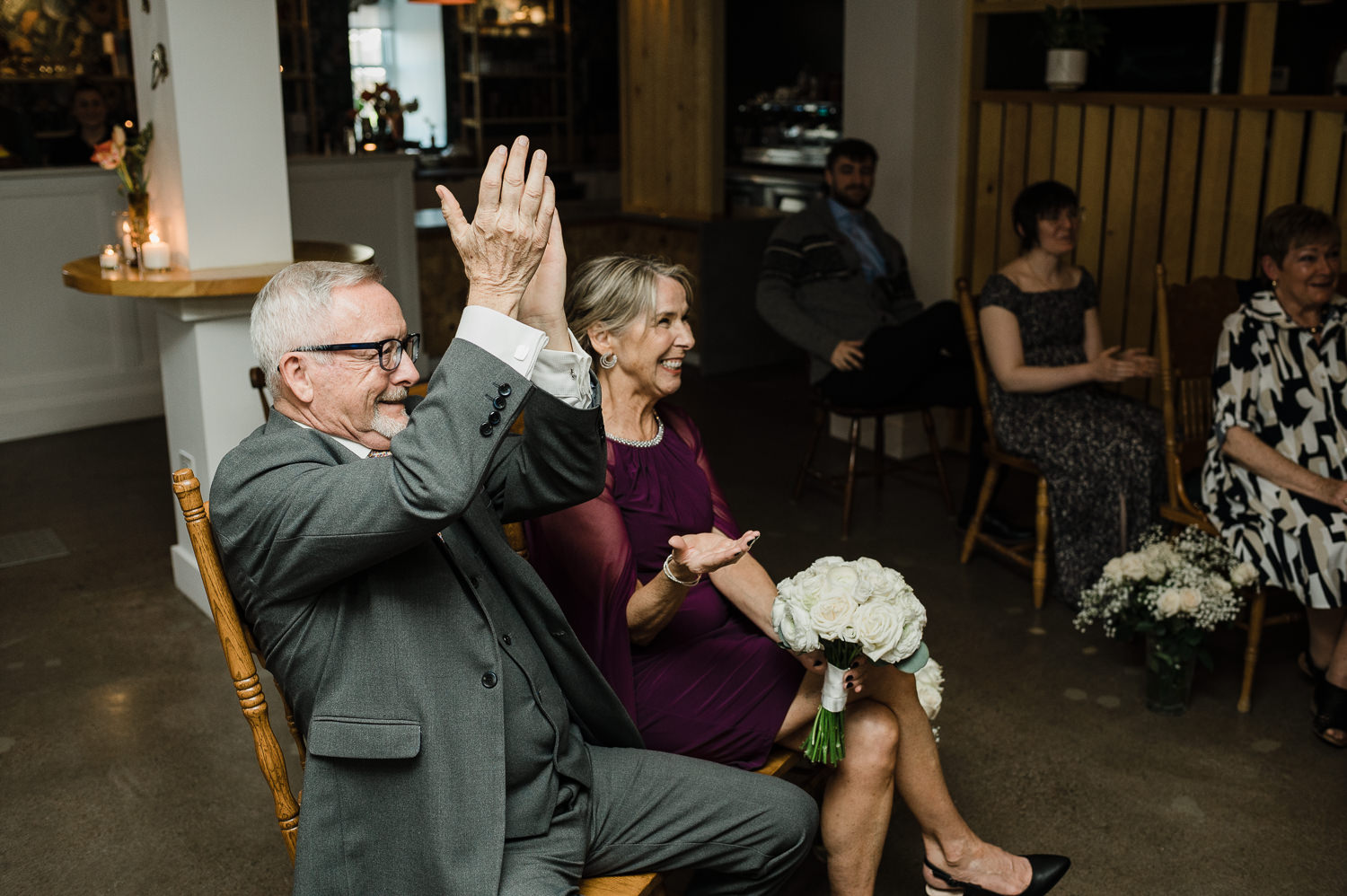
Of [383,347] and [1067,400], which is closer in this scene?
[383,347]

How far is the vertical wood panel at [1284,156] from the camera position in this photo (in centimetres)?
407

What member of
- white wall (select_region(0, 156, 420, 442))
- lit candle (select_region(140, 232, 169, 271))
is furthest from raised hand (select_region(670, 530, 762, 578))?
white wall (select_region(0, 156, 420, 442))

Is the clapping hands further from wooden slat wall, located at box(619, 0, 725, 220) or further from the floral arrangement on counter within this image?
wooden slat wall, located at box(619, 0, 725, 220)

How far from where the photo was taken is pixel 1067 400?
3.87 metres

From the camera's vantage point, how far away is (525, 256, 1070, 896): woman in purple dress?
2029mm

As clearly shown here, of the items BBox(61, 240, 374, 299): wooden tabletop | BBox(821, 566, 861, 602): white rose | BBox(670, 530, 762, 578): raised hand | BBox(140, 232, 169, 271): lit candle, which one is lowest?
BBox(821, 566, 861, 602): white rose

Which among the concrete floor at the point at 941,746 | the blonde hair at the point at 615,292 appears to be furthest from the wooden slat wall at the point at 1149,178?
the blonde hair at the point at 615,292

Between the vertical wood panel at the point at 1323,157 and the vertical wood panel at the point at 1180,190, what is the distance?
1.31 ft

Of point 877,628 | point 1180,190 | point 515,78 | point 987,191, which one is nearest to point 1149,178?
point 1180,190

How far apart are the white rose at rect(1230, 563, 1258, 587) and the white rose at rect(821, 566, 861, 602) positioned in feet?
5.04

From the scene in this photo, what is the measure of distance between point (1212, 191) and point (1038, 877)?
299 centimetres

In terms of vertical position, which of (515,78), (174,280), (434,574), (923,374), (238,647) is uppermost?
(515,78)

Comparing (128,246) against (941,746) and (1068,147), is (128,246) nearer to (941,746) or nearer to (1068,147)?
(941,746)

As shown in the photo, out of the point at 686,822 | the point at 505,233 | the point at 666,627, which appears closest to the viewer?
the point at 505,233
